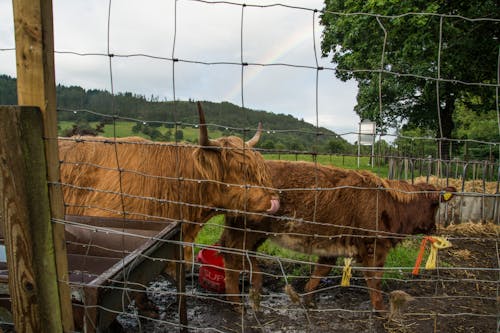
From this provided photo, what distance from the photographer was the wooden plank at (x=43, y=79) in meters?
1.67

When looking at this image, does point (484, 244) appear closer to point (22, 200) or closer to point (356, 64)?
point (356, 64)

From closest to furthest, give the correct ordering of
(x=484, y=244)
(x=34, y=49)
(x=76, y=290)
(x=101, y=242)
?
1. (x=34, y=49)
2. (x=76, y=290)
3. (x=101, y=242)
4. (x=484, y=244)

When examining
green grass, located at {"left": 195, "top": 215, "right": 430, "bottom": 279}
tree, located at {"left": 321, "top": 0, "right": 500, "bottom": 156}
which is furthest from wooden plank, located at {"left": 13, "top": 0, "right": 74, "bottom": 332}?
tree, located at {"left": 321, "top": 0, "right": 500, "bottom": 156}

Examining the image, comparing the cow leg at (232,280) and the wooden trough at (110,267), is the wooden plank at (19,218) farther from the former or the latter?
the cow leg at (232,280)

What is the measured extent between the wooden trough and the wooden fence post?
0.14 m

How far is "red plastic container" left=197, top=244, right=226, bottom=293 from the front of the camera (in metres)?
4.52

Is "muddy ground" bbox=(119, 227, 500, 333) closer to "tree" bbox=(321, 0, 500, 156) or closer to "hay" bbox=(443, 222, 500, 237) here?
"hay" bbox=(443, 222, 500, 237)

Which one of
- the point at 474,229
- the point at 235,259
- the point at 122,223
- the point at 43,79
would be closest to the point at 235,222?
the point at 235,259

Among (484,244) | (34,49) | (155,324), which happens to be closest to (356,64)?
(484,244)

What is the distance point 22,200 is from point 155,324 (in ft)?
7.87

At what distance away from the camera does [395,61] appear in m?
9.72

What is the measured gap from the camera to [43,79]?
5.66 ft

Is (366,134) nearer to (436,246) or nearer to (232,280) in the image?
(436,246)

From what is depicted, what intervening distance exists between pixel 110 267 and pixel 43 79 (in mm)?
1323
